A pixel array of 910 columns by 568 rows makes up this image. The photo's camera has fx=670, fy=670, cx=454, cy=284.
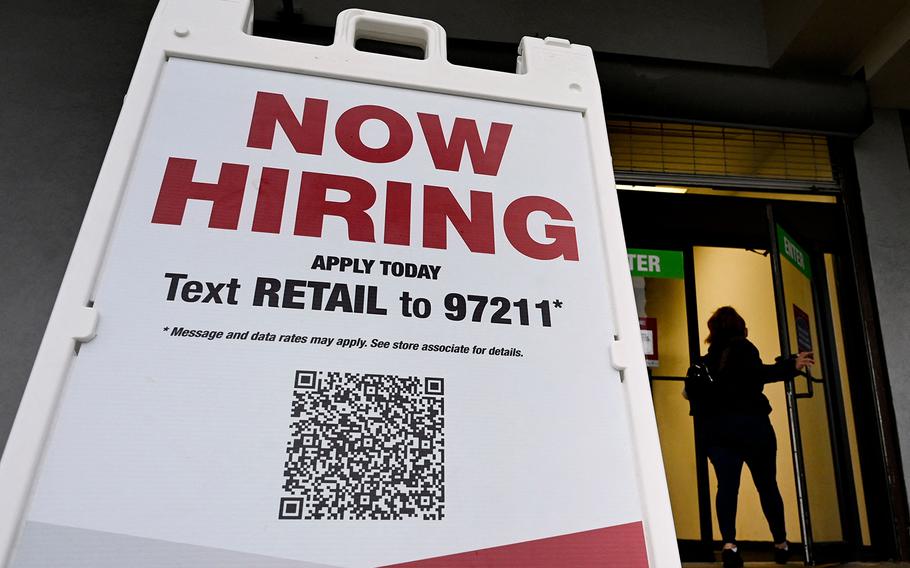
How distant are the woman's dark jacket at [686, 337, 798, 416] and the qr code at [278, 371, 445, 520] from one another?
8.17 feet

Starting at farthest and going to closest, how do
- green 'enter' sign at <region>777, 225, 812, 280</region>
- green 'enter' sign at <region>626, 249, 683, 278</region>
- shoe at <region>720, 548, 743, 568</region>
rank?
green 'enter' sign at <region>626, 249, 683, 278</region>
green 'enter' sign at <region>777, 225, 812, 280</region>
shoe at <region>720, 548, 743, 568</region>

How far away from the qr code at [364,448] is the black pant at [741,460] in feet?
8.11

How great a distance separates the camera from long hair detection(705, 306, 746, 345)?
10.1 feet

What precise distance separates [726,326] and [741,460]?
60 centimetres

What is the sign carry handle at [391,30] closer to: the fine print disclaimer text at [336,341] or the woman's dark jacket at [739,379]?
the fine print disclaimer text at [336,341]


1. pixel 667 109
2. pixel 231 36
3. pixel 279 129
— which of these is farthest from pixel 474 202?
pixel 667 109

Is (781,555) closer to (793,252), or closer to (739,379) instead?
(739,379)

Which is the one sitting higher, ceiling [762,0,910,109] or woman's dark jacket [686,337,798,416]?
ceiling [762,0,910,109]

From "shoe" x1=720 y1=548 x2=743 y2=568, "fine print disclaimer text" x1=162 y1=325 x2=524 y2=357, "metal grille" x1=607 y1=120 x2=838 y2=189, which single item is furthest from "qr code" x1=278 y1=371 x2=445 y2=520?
"metal grille" x1=607 y1=120 x2=838 y2=189

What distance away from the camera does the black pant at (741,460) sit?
277 cm

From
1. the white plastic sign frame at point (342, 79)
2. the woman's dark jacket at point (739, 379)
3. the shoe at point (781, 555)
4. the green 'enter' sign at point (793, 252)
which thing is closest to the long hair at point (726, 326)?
the woman's dark jacket at point (739, 379)

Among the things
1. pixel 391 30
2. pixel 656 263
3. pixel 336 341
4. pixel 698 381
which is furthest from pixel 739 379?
pixel 336 341

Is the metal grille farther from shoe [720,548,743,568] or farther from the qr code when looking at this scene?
the qr code

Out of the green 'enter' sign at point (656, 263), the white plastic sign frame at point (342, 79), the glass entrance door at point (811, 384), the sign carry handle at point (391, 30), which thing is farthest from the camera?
the green 'enter' sign at point (656, 263)
